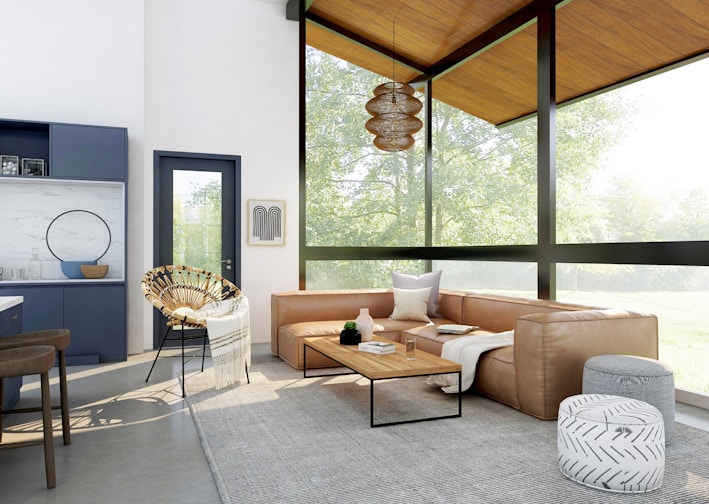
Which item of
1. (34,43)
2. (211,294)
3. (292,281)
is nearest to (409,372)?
(211,294)

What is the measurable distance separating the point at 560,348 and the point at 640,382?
0.51m

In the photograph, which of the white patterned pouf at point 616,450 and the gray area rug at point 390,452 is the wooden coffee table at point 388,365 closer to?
the gray area rug at point 390,452

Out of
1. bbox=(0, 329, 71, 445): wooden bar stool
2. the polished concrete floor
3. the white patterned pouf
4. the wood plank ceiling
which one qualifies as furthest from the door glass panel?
the white patterned pouf

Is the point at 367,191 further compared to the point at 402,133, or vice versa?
the point at 367,191

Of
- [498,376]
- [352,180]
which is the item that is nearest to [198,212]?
[352,180]

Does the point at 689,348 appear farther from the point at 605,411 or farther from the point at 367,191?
the point at 605,411

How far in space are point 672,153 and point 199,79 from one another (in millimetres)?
5811

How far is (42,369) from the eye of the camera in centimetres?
238

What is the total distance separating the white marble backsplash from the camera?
5285 mm

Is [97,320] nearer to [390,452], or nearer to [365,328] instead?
[365,328]

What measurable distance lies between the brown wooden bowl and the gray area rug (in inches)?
75.2

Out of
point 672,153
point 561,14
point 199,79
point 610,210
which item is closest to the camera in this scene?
point 561,14

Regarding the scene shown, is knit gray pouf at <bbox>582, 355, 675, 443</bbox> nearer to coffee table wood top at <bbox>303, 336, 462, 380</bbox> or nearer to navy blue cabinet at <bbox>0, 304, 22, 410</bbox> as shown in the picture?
coffee table wood top at <bbox>303, 336, 462, 380</bbox>

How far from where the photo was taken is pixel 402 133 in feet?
Result: 17.6
